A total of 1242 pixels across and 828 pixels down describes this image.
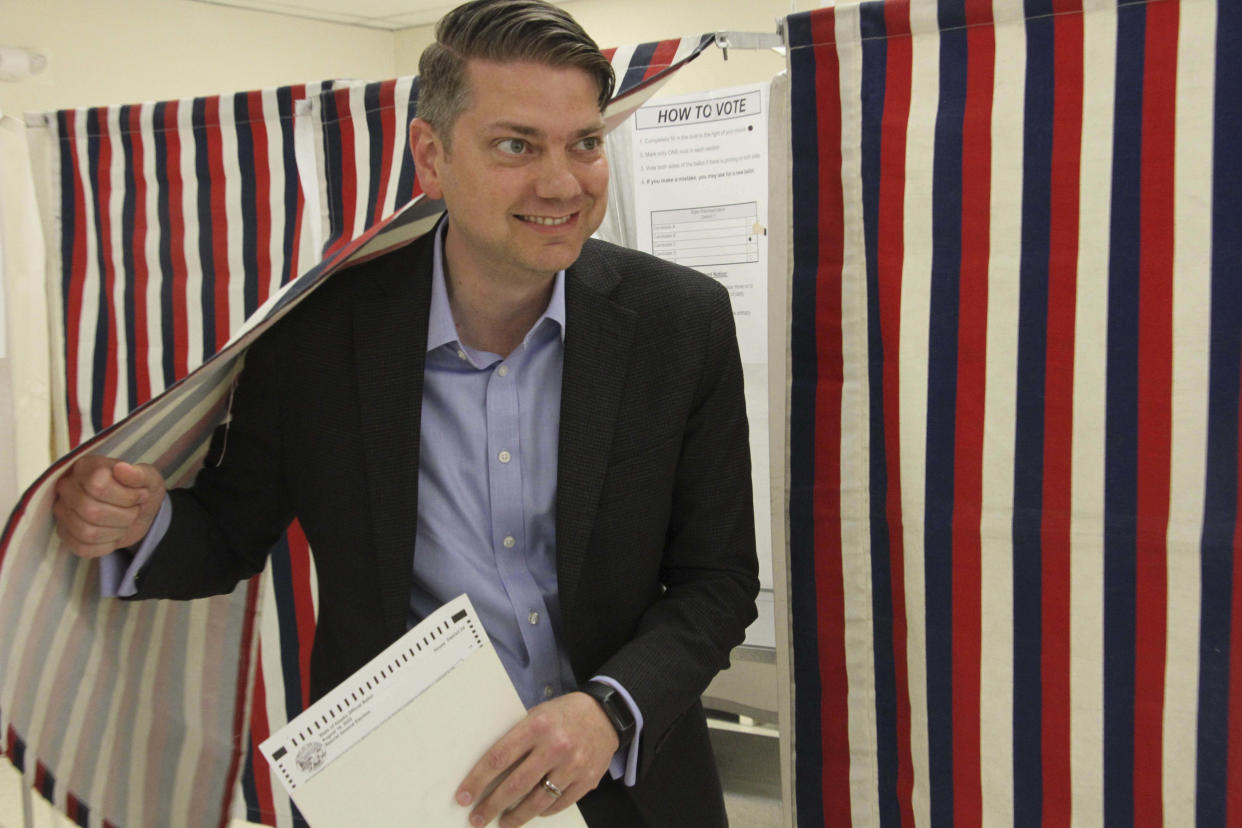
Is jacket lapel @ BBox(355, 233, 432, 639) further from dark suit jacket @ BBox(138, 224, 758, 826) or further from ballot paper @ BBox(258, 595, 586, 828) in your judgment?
ballot paper @ BBox(258, 595, 586, 828)

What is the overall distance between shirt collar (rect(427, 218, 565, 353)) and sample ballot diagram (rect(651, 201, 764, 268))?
3.77 feet

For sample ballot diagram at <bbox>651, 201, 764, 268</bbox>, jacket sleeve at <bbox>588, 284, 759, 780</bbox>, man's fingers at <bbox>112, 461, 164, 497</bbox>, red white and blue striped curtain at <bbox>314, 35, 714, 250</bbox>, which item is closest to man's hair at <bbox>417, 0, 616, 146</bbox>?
jacket sleeve at <bbox>588, 284, 759, 780</bbox>

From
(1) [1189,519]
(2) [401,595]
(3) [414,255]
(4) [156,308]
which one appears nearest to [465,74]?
(3) [414,255]

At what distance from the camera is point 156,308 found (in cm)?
232

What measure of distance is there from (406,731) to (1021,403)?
0.85 metres

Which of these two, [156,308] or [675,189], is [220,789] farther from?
[675,189]

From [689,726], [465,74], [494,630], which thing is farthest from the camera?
[689,726]

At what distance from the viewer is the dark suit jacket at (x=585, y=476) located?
1.25 m

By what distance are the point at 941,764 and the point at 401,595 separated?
773mm

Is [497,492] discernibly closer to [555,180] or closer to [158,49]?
[555,180]

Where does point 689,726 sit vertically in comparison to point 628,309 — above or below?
below

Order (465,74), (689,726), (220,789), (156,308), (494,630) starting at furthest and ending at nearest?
(156,308)
(220,789)
(689,726)
(494,630)
(465,74)

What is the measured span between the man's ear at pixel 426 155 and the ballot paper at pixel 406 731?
1.73 feet

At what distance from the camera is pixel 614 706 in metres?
1.17
